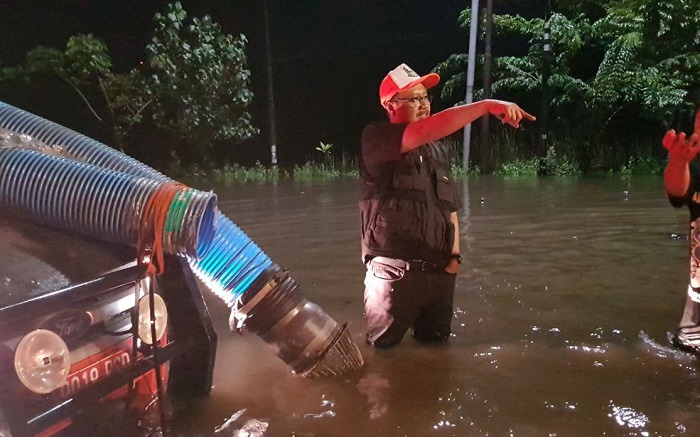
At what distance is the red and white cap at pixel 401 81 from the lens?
330cm

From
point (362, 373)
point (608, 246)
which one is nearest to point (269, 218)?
point (608, 246)

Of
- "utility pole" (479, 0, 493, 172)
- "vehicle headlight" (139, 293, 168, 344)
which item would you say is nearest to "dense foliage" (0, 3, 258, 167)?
"utility pole" (479, 0, 493, 172)

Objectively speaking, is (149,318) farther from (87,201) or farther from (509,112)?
(509,112)

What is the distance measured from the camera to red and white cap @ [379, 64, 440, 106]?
3.30 metres

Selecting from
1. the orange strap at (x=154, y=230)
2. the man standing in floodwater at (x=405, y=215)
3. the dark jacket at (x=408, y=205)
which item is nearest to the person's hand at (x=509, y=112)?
the man standing in floodwater at (x=405, y=215)

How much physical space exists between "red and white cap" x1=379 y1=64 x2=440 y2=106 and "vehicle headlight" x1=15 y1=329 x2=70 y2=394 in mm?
1987

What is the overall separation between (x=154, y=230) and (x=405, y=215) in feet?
4.74

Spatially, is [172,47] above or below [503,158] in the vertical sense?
above

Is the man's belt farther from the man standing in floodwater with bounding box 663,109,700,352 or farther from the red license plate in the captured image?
the red license plate

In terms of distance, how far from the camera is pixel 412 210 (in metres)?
3.36

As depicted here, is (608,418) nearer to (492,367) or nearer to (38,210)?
(492,367)

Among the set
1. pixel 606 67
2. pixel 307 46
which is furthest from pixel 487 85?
pixel 307 46

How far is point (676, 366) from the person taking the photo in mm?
3354

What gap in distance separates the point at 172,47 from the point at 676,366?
1777 centimetres
